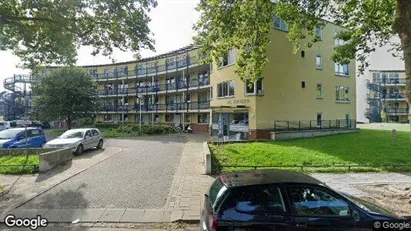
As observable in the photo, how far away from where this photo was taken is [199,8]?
11.3 m

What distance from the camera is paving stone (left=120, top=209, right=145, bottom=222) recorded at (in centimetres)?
666

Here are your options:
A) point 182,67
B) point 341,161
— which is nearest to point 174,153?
point 341,161

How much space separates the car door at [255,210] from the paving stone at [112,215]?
Answer: 359 cm

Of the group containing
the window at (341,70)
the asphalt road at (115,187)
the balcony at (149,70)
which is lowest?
the asphalt road at (115,187)

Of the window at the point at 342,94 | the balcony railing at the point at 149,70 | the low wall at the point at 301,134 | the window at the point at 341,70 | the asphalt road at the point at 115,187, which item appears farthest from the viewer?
the balcony railing at the point at 149,70

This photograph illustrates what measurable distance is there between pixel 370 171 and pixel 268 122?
11.9 m

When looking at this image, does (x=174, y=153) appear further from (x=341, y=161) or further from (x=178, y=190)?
(x=341, y=161)

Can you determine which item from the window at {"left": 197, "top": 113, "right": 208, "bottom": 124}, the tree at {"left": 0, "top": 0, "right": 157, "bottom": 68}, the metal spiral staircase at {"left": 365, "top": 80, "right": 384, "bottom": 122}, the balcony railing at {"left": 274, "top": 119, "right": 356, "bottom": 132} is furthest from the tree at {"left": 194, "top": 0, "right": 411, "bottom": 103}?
the metal spiral staircase at {"left": 365, "top": 80, "right": 384, "bottom": 122}

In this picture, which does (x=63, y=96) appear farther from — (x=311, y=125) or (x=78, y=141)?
(x=311, y=125)

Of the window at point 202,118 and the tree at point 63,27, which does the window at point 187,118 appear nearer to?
the window at point 202,118

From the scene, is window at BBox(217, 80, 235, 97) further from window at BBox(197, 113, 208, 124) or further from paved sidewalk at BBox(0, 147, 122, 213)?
paved sidewalk at BBox(0, 147, 122, 213)

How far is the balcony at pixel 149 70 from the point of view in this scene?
35.3 meters

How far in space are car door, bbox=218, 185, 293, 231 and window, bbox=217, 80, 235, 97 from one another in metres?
21.2

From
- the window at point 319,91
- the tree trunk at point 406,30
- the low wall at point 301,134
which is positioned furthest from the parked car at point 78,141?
the window at point 319,91
